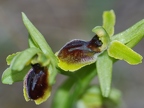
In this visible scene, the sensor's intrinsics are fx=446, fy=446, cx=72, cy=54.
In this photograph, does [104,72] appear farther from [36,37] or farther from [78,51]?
[36,37]

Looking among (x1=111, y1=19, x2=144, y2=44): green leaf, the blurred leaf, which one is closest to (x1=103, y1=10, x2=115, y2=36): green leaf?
(x1=111, y1=19, x2=144, y2=44): green leaf

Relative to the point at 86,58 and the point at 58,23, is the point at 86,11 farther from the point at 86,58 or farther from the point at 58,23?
the point at 86,58

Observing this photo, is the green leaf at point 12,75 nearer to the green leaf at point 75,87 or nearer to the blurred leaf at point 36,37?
the blurred leaf at point 36,37

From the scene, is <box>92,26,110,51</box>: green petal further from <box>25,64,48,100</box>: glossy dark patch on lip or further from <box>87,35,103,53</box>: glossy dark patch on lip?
<box>25,64,48,100</box>: glossy dark patch on lip

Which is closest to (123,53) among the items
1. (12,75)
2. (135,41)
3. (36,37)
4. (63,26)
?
(135,41)

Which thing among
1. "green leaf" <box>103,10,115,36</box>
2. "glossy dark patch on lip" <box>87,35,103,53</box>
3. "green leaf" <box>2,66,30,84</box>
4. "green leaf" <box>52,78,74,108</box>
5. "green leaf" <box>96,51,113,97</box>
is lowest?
"green leaf" <box>52,78,74,108</box>
